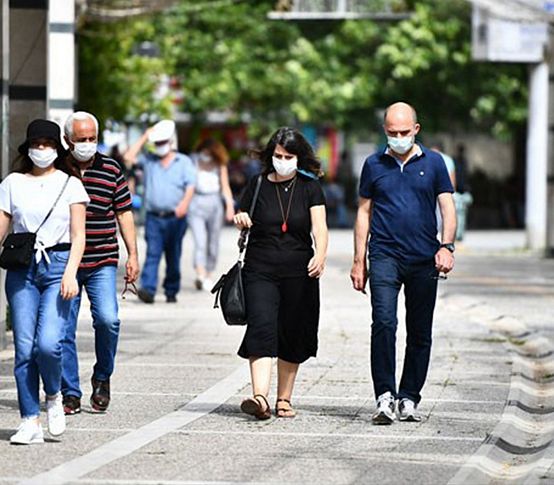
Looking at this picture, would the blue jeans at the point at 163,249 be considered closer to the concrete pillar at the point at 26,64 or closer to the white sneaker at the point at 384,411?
the concrete pillar at the point at 26,64

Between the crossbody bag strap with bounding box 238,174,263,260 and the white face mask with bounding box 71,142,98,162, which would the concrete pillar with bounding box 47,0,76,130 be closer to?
the crossbody bag strap with bounding box 238,174,263,260

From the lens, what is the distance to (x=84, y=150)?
11172 millimetres

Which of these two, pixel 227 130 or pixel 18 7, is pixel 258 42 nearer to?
pixel 227 130

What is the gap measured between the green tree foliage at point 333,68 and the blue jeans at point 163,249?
22.5m

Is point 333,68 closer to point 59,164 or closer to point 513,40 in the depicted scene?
point 513,40

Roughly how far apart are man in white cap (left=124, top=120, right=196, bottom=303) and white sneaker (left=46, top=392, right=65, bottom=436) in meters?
9.43

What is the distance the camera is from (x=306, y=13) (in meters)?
40.8

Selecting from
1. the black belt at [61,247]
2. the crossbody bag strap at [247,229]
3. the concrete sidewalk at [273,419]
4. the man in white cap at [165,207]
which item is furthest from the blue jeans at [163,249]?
the black belt at [61,247]

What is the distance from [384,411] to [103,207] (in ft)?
6.79

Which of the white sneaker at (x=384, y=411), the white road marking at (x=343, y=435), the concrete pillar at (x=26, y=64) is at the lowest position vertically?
the white road marking at (x=343, y=435)

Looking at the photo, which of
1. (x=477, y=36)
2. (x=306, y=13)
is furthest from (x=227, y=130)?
(x=477, y=36)

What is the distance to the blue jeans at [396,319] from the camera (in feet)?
36.6

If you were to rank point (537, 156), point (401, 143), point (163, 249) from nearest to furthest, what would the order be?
point (401, 143) → point (163, 249) → point (537, 156)

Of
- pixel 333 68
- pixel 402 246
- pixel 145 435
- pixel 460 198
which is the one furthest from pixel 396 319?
pixel 333 68
